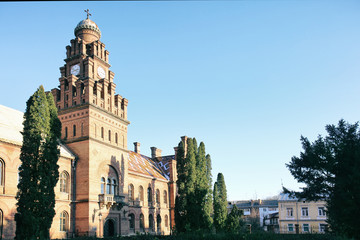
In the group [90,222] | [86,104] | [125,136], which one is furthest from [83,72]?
[90,222]

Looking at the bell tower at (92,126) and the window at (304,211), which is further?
the window at (304,211)

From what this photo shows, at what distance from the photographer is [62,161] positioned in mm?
28094

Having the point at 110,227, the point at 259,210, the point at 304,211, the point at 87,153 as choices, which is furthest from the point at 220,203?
the point at 259,210

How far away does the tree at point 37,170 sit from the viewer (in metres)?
19.2

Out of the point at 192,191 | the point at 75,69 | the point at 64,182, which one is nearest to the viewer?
the point at 64,182

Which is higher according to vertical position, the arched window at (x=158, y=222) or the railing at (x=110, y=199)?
the railing at (x=110, y=199)

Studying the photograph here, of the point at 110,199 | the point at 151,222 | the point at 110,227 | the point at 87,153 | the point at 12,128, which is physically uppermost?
the point at 12,128

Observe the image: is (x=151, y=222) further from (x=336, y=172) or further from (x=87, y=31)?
(x=336, y=172)

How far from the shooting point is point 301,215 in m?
51.9

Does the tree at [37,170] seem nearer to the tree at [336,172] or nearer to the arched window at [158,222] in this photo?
the tree at [336,172]

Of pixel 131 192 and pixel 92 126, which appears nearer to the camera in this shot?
pixel 92 126

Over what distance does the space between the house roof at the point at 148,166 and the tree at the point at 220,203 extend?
804 cm

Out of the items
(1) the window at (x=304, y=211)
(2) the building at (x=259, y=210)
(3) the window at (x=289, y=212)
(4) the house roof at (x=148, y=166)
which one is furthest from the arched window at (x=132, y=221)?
(2) the building at (x=259, y=210)

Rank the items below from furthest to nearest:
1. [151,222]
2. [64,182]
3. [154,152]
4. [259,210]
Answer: [259,210], [154,152], [151,222], [64,182]
